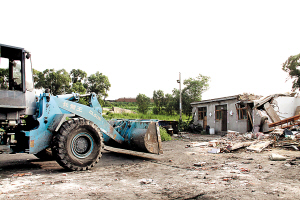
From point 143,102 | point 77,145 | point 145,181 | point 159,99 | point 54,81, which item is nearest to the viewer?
point 145,181

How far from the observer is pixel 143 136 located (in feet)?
Result: 25.0

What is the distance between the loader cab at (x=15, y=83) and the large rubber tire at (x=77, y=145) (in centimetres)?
104

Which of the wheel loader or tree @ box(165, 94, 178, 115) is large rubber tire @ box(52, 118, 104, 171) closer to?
the wheel loader

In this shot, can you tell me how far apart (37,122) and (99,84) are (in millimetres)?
31197

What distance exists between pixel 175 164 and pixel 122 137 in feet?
6.83

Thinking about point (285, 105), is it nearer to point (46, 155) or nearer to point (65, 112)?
point (65, 112)

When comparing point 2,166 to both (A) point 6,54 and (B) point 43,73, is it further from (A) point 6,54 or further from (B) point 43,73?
(B) point 43,73

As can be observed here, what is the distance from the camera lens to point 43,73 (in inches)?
1077

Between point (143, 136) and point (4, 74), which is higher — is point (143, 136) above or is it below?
below

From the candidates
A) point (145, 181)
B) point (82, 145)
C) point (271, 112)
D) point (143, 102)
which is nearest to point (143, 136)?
point (82, 145)

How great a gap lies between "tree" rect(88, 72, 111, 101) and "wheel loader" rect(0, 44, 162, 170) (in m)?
30.0

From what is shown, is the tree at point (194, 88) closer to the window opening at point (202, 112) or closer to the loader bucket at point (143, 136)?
the window opening at point (202, 112)

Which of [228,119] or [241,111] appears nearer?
[241,111]

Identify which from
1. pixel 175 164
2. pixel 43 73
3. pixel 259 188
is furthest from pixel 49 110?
pixel 43 73
